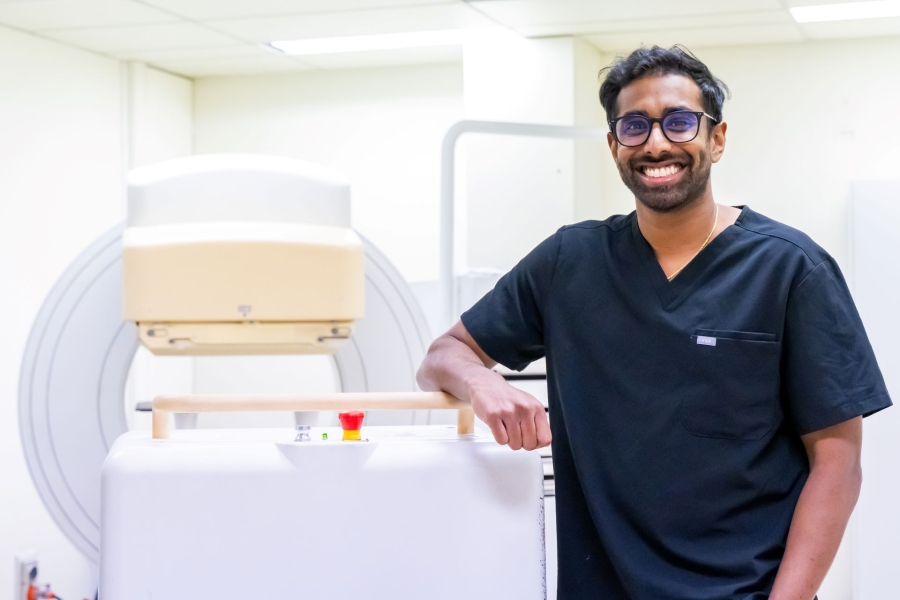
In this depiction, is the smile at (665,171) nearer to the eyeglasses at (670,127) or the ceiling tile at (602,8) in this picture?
the eyeglasses at (670,127)

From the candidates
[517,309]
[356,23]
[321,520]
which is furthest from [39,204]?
[321,520]

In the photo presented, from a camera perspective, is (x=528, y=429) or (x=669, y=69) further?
(x=669, y=69)

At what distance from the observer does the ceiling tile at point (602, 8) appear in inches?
122

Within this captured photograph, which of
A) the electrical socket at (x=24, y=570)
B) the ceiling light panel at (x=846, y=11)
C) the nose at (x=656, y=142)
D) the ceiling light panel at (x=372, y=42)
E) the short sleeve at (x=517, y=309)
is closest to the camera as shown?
the nose at (x=656, y=142)

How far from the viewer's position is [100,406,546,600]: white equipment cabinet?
1.06m

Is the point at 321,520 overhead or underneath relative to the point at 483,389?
underneath

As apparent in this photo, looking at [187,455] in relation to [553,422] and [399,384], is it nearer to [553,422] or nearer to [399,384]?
[553,422]

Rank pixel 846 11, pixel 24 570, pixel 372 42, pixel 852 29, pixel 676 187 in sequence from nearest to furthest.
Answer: pixel 676 187 → pixel 24 570 → pixel 846 11 → pixel 852 29 → pixel 372 42

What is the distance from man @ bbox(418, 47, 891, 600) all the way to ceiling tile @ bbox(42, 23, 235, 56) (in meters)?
2.55

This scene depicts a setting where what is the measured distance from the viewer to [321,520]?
107 centimetres

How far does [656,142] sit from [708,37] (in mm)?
2649

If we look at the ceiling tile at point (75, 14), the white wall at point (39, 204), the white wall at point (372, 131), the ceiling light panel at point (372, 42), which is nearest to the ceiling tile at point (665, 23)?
the ceiling light panel at point (372, 42)

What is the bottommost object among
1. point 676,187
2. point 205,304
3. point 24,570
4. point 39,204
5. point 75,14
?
point 24,570

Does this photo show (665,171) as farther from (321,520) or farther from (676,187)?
(321,520)
